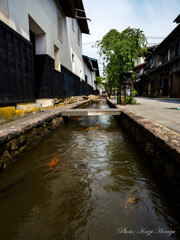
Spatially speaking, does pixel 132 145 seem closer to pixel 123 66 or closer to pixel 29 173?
pixel 29 173

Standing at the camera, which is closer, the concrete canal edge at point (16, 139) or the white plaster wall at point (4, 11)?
the concrete canal edge at point (16, 139)

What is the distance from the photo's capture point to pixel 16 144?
2461mm

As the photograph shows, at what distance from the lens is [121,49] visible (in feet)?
25.2

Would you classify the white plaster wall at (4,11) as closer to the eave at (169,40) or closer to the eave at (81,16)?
the eave at (81,16)

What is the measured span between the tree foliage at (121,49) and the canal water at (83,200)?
20.9 ft

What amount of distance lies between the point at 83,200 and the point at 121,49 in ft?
24.7

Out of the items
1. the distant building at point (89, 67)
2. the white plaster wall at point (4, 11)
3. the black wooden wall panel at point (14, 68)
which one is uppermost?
the distant building at point (89, 67)

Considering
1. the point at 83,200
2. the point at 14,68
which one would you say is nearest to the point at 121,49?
the point at 14,68

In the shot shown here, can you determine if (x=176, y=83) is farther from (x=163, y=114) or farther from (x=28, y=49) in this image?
(x=28, y=49)

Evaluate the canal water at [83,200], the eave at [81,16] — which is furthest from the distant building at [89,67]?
the canal water at [83,200]

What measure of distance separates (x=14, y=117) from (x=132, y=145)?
2.60 metres

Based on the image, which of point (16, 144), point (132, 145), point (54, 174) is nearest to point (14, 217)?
point (54, 174)

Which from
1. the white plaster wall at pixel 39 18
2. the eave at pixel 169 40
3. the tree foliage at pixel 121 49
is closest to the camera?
the white plaster wall at pixel 39 18

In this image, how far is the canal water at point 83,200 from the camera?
48.4 inches
